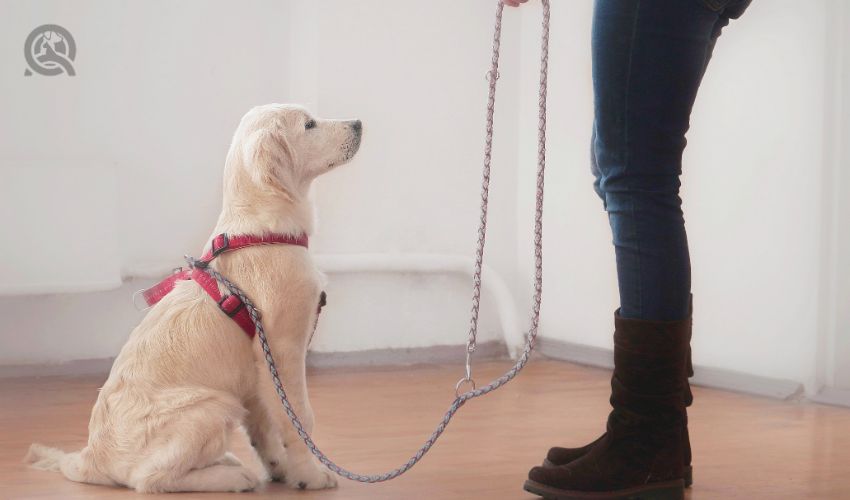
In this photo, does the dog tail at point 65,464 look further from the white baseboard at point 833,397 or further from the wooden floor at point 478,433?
the white baseboard at point 833,397

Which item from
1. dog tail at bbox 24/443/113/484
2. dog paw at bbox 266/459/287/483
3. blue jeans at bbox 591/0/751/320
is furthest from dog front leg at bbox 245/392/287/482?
blue jeans at bbox 591/0/751/320

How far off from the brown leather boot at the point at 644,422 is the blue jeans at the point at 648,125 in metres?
0.05

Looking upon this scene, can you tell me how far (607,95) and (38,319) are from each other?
266cm

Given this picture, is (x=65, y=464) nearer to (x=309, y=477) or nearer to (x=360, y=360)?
(x=309, y=477)

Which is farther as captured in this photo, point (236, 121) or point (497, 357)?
point (497, 357)

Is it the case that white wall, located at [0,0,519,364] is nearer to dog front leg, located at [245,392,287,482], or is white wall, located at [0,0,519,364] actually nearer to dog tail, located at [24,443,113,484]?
dog tail, located at [24,443,113,484]

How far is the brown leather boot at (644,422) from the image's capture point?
1.85 metres

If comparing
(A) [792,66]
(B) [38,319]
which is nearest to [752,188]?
(A) [792,66]

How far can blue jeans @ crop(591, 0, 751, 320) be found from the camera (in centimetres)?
174

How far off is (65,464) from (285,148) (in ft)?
2.81

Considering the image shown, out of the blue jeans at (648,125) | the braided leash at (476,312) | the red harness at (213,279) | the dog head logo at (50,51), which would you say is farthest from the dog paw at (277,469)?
the dog head logo at (50,51)

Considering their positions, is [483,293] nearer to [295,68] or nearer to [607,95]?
[295,68]

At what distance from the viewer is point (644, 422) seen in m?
1.86

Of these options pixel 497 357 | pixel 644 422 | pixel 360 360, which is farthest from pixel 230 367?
pixel 497 357
